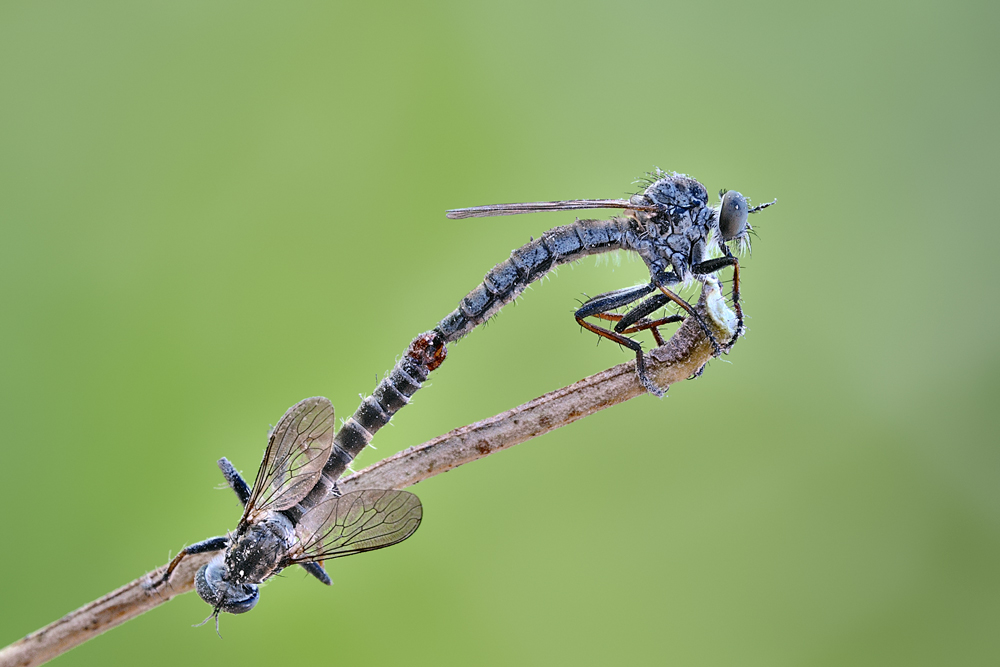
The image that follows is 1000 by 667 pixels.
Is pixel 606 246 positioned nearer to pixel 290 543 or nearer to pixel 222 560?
pixel 290 543

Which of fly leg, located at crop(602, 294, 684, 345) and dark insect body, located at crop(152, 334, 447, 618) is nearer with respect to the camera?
dark insect body, located at crop(152, 334, 447, 618)

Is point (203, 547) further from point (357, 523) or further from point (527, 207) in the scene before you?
point (527, 207)

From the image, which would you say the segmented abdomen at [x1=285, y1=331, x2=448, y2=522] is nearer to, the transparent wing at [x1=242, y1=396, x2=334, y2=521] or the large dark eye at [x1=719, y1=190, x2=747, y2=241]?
the transparent wing at [x1=242, y1=396, x2=334, y2=521]

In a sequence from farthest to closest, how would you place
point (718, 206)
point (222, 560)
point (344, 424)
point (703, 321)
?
point (718, 206)
point (344, 424)
point (222, 560)
point (703, 321)

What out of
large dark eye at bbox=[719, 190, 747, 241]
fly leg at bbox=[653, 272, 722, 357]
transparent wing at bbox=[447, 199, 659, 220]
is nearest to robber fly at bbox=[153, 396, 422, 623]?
transparent wing at bbox=[447, 199, 659, 220]

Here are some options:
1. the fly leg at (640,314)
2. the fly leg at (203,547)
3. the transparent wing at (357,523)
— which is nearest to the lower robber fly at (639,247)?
the fly leg at (640,314)

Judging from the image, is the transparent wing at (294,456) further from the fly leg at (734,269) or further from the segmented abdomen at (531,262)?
the fly leg at (734,269)

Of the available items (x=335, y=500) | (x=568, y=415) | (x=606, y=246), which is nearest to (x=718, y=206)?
(x=606, y=246)

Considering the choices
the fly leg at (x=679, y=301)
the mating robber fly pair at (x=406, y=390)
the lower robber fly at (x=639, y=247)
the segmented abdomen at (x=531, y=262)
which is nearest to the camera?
the fly leg at (x=679, y=301)
